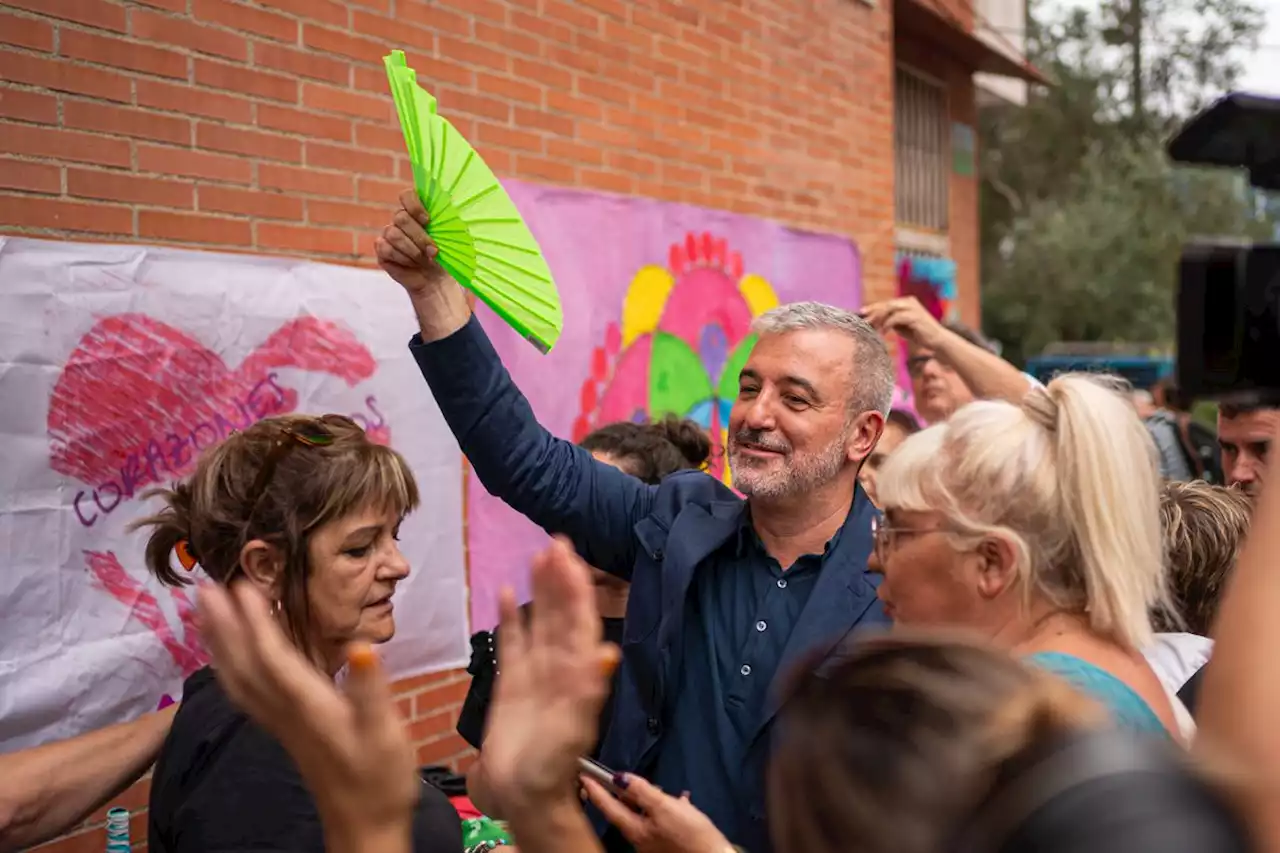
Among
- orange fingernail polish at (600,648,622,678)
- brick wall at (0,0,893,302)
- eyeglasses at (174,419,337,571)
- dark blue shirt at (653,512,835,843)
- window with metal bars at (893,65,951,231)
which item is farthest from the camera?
window with metal bars at (893,65,951,231)

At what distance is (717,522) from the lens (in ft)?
8.19

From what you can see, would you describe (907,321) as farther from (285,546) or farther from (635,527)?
(285,546)

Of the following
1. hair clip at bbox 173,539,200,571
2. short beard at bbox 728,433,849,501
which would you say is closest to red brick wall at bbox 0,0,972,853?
hair clip at bbox 173,539,200,571

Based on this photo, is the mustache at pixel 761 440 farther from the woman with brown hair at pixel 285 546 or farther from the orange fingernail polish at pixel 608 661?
the orange fingernail polish at pixel 608 661

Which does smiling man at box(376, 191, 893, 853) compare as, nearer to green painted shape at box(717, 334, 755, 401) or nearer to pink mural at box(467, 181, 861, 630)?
pink mural at box(467, 181, 861, 630)

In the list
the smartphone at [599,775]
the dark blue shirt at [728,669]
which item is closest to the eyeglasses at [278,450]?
the smartphone at [599,775]

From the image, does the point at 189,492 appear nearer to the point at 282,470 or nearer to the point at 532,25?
the point at 282,470

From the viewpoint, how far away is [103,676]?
280 centimetres

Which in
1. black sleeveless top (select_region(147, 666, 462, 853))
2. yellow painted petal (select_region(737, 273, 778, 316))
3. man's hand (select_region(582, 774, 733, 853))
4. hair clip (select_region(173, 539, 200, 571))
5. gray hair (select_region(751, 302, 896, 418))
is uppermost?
yellow painted petal (select_region(737, 273, 778, 316))

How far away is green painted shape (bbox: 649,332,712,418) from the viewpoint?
4.70 m

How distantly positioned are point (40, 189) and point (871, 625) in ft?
6.54

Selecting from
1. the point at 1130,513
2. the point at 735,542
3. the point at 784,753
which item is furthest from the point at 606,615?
the point at 784,753

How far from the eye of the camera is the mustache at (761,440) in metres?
2.55

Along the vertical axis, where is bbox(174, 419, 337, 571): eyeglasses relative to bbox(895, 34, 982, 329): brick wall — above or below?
below
